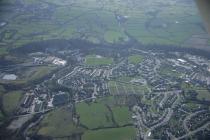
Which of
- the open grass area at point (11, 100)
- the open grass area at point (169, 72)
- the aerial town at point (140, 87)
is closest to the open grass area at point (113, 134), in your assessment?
the aerial town at point (140, 87)

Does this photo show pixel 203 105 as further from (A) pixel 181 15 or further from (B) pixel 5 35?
(B) pixel 5 35

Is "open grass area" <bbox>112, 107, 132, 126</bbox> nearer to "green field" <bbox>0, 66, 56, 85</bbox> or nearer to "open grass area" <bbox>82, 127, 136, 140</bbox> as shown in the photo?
"open grass area" <bbox>82, 127, 136, 140</bbox>

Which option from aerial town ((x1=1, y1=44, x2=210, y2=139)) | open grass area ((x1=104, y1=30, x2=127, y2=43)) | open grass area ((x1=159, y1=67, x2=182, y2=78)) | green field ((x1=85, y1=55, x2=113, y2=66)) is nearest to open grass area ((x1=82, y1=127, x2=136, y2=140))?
aerial town ((x1=1, y1=44, x2=210, y2=139))

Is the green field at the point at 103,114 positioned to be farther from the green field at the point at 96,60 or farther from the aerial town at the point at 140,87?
the green field at the point at 96,60

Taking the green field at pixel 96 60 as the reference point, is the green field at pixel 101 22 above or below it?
above

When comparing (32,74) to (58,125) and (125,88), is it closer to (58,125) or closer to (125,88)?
(58,125)

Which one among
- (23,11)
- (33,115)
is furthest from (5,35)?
(33,115)
